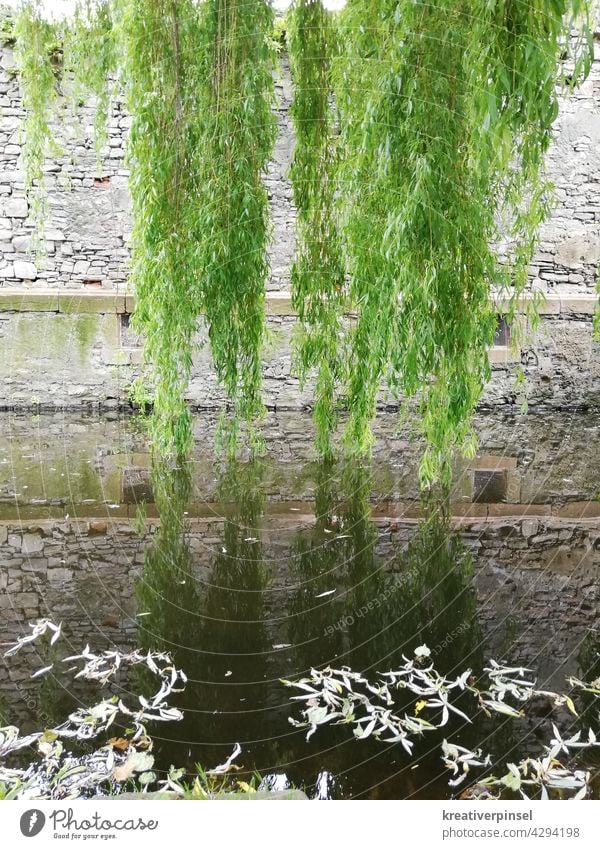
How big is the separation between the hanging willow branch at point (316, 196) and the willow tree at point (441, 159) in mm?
681

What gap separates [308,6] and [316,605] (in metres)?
3.14

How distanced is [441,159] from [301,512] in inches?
85.5

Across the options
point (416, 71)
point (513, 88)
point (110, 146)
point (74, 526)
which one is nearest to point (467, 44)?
point (416, 71)

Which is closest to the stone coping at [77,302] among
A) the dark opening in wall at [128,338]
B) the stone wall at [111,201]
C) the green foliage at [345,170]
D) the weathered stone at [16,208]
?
the dark opening in wall at [128,338]

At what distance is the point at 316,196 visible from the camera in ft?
14.0

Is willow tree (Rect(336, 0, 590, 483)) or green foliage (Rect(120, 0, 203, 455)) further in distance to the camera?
green foliage (Rect(120, 0, 203, 455))

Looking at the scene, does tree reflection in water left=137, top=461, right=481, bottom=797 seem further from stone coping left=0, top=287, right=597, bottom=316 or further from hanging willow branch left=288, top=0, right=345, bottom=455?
stone coping left=0, top=287, right=597, bottom=316

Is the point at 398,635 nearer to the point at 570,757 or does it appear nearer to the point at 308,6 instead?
the point at 570,757

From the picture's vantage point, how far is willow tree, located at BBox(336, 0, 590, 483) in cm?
236

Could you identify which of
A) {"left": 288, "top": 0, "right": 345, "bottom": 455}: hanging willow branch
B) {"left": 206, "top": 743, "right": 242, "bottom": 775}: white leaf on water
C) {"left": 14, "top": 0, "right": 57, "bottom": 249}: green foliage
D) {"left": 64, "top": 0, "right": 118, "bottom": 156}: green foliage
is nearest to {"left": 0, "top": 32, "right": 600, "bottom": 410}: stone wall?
{"left": 14, "top": 0, "right": 57, "bottom": 249}: green foliage

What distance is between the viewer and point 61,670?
2385 mm

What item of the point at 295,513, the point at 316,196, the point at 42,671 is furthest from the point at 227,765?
the point at 316,196

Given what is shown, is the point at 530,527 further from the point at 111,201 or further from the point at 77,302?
the point at 111,201

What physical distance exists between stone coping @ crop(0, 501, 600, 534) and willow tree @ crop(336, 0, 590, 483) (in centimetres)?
103
